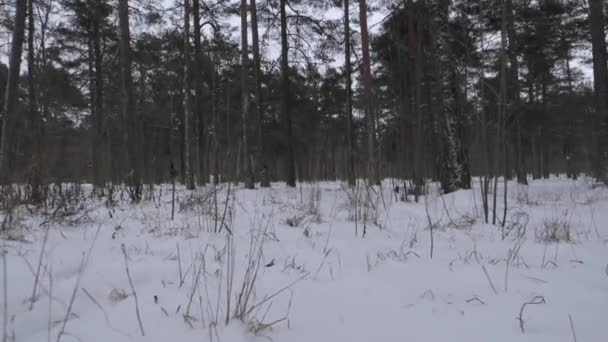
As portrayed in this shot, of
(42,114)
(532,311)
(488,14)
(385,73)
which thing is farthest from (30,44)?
(385,73)

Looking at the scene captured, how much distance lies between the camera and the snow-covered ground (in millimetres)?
1022

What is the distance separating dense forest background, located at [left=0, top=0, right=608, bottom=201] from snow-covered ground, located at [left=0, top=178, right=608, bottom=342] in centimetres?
106

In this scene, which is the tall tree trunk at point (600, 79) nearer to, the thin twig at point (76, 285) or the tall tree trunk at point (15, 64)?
the thin twig at point (76, 285)

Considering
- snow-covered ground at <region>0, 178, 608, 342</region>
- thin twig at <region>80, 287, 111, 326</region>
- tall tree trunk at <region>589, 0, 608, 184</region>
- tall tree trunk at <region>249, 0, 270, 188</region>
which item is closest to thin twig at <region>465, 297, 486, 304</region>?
snow-covered ground at <region>0, 178, 608, 342</region>

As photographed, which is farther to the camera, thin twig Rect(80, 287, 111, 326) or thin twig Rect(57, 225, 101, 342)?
thin twig Rect(80, 287, 111, 326)

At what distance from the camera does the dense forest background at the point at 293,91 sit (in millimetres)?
3592

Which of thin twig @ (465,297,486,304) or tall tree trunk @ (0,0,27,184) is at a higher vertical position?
tall tree trunk @ (0,0,27,184)

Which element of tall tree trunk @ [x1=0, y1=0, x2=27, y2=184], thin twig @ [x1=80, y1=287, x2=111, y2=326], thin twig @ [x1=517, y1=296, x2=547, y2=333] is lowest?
thin twig @ [x1=517, y1=296, x2=547, y2=333]

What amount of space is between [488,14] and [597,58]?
275 inches

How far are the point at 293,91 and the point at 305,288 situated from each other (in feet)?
50.8

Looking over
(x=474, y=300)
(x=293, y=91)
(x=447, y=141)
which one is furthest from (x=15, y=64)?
(x=293, y=91)

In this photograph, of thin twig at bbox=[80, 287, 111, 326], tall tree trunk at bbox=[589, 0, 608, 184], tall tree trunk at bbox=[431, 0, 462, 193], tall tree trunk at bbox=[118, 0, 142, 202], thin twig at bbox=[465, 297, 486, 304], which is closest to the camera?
thin twig at bbox=[80, 287, 111, 326]

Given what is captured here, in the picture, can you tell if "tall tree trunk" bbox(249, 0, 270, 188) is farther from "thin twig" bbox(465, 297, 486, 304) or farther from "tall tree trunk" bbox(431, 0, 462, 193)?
"thin twig" bbox(465, 297, 486, 304)

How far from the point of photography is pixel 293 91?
16.1 meters
